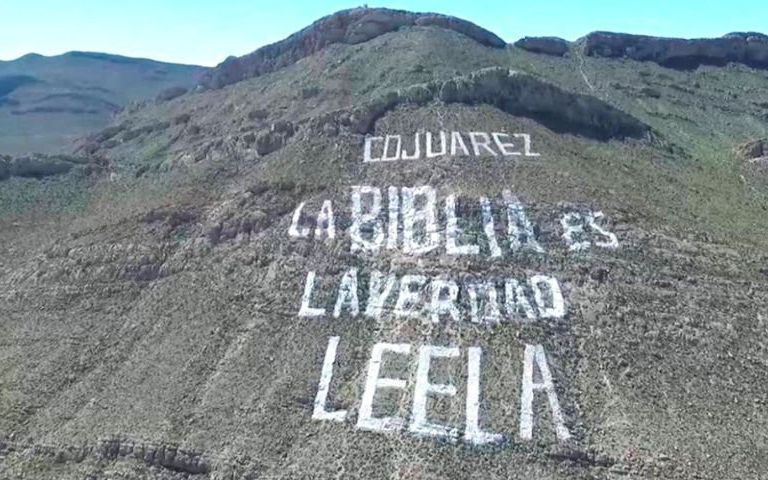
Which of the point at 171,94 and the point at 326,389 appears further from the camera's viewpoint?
the point at 171,94

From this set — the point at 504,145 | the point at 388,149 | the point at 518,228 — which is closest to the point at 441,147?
the point at 388,149

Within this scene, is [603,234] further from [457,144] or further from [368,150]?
[368,150]

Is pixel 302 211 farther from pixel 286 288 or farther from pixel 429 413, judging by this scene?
pixel 429 413

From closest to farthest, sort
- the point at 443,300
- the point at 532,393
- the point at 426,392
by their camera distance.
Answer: the point at 532,393, the point at 426,392, the point at 443,300

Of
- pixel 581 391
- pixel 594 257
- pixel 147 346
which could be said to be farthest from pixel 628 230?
pixel 147 346

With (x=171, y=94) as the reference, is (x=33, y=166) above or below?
below
